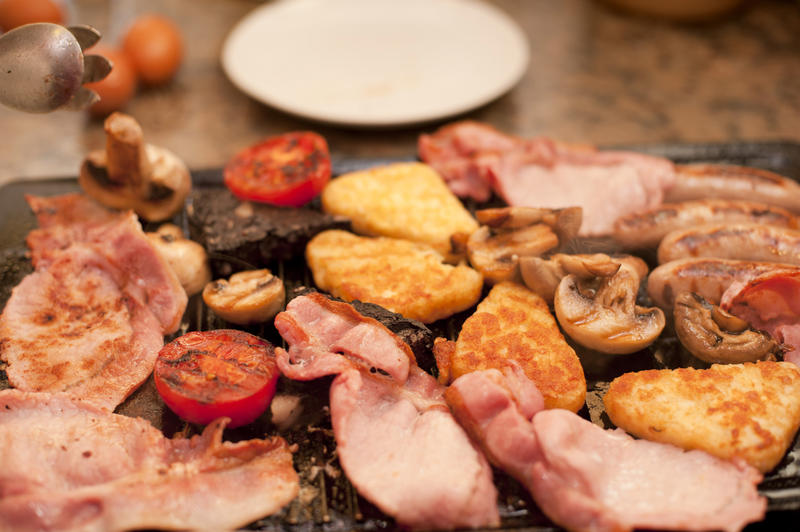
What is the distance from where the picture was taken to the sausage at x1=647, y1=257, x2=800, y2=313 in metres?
2.80

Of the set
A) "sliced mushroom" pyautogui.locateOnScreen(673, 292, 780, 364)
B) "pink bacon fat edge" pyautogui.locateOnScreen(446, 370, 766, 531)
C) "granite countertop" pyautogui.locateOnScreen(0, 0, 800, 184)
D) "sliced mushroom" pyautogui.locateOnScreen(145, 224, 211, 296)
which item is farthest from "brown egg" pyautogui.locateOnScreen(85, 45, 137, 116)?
"sliced mushroom" pyautogui.locateOnScreen(673, 292, 780, 364)

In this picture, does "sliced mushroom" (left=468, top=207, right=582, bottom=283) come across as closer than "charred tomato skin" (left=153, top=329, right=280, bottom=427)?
No

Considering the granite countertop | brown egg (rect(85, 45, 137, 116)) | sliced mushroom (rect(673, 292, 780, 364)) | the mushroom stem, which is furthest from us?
the granite countertop

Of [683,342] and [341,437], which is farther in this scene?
[683,342]

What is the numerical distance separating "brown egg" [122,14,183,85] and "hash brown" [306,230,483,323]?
2.90m

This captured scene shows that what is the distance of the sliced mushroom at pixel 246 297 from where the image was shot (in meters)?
2.78

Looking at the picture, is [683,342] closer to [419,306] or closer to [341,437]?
[419,306]

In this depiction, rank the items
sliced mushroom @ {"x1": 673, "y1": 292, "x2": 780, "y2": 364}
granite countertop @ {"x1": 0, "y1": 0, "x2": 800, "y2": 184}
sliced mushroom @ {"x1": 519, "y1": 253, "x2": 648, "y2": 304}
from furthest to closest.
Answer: granite countertop @ {"x1": 0, "y1": 0, "x2": 800, "y2": 184}, sliced mushroom @ {"x1": 519, "y1": 253, "x2": 648, "y2": 304}, sliced mushroom @ {"x1": 673, "y1": 292, "x2": 780, "y2": 364}

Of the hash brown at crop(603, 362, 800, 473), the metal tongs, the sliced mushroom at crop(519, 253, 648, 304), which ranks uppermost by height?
the metal tongs

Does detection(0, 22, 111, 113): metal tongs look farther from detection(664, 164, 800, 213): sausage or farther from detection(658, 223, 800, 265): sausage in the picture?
detection(664, 164, 800, 213): sausage

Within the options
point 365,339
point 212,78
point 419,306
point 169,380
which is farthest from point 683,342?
point 212,78

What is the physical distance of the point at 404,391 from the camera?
8.23 ft

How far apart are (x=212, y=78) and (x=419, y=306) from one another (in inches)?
147

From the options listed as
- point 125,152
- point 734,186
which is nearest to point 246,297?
point 125,152
